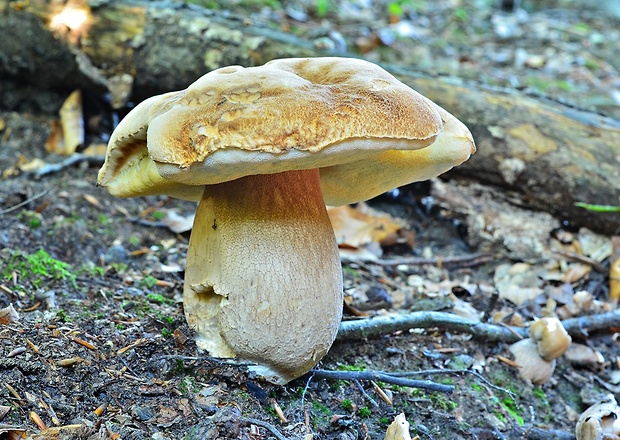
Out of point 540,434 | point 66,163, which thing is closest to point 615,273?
point 540,434

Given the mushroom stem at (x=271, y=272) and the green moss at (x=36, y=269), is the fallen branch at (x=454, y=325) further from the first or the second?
the green moss at (x=36, y=269)

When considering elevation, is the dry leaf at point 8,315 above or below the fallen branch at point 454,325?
above

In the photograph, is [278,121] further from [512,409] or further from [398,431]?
[512,409]

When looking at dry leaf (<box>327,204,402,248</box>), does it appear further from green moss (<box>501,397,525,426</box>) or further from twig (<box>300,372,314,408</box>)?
twig (<box>300,372,314,408</box>)

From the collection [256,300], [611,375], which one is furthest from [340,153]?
[611,375]

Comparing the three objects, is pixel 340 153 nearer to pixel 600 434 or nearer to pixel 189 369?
pixel 189 369

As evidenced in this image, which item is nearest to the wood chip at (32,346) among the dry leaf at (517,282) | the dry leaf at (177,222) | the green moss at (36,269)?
the green moss at (36,269)
